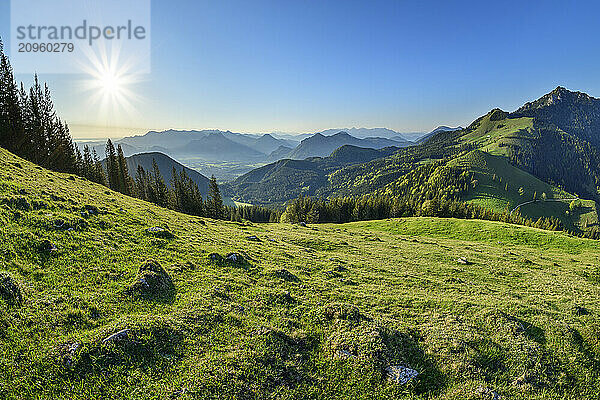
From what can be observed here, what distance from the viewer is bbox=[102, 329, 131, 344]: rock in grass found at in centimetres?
827

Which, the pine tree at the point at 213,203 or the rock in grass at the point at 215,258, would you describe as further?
the pine tree at the point at 213,203

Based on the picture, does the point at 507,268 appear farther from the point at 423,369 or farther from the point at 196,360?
→ the point at 196,360

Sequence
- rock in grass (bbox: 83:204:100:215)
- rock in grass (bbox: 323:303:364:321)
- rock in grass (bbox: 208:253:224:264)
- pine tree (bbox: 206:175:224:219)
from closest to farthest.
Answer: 1. rock in grass (bbox: 323:303:364:321)
2. rock in grass (bbox: 208:253:224:264)
3. rock in grass (bbox: 83:204:100:215)
4. pine tree (bbox: 206:175:224:219)

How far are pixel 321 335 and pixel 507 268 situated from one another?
89.2ft

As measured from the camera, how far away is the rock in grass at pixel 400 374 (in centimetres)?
969

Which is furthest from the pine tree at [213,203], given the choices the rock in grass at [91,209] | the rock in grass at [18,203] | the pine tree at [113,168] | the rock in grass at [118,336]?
→ the rock in grass at [118,336]

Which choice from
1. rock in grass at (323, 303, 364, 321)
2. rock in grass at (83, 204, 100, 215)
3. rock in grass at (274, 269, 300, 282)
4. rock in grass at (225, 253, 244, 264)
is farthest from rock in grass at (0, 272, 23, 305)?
rock in grass at (323, 303, 364, 321)

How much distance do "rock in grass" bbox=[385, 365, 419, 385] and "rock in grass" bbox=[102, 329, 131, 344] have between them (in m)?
10.0

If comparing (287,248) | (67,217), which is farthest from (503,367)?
(67,217)

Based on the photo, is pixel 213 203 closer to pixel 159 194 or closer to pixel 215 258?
pixel 159 194

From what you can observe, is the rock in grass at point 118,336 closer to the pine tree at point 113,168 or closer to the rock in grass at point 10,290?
the rock in grass at point 10,290

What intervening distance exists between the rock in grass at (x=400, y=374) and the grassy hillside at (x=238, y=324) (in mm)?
247

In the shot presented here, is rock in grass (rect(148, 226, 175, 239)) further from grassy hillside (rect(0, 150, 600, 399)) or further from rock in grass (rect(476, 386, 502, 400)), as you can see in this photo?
rock in grass (rect(476, 386, 502, 400))

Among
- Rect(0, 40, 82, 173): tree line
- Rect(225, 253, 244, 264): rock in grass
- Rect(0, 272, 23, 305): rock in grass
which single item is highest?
Rect(0, 40, 82, 173): tree line
